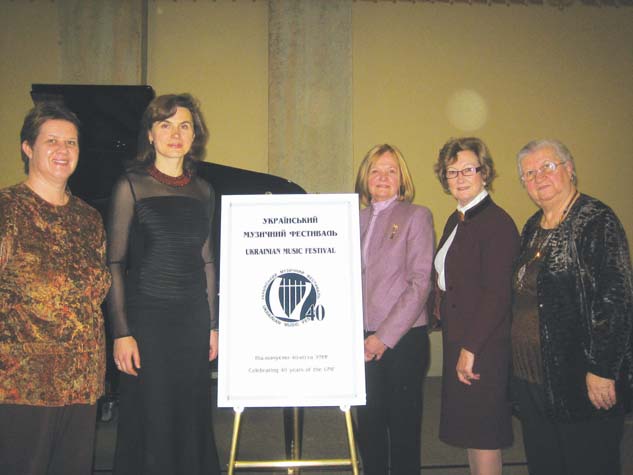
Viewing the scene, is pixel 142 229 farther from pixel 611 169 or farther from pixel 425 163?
pixel 611 169

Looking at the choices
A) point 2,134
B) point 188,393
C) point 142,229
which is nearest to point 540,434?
point 188,393

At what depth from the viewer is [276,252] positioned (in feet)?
6.57

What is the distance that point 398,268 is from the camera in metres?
2.11

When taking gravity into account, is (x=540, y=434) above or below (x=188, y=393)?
below

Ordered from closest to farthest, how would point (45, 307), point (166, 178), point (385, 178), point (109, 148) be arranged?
1. point (45, 307)
2. point (166, 178)
3. point (385, 178)
4. point (109, 148)

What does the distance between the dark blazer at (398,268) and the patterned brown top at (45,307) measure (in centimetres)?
112

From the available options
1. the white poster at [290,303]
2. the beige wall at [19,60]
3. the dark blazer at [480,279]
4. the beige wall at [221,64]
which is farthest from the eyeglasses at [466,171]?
the beige wall at [19,60]

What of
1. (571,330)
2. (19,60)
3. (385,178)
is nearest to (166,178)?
(385,178)

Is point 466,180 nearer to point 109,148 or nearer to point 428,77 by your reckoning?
point 109,148

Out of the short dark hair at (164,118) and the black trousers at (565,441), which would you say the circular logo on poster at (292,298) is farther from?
the black trousers at (565,441)

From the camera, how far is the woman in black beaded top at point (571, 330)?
167 cm

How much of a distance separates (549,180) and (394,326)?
84 cm

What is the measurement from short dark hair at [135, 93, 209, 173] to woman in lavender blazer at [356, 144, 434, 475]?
81cm

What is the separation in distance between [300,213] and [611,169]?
208 inches
